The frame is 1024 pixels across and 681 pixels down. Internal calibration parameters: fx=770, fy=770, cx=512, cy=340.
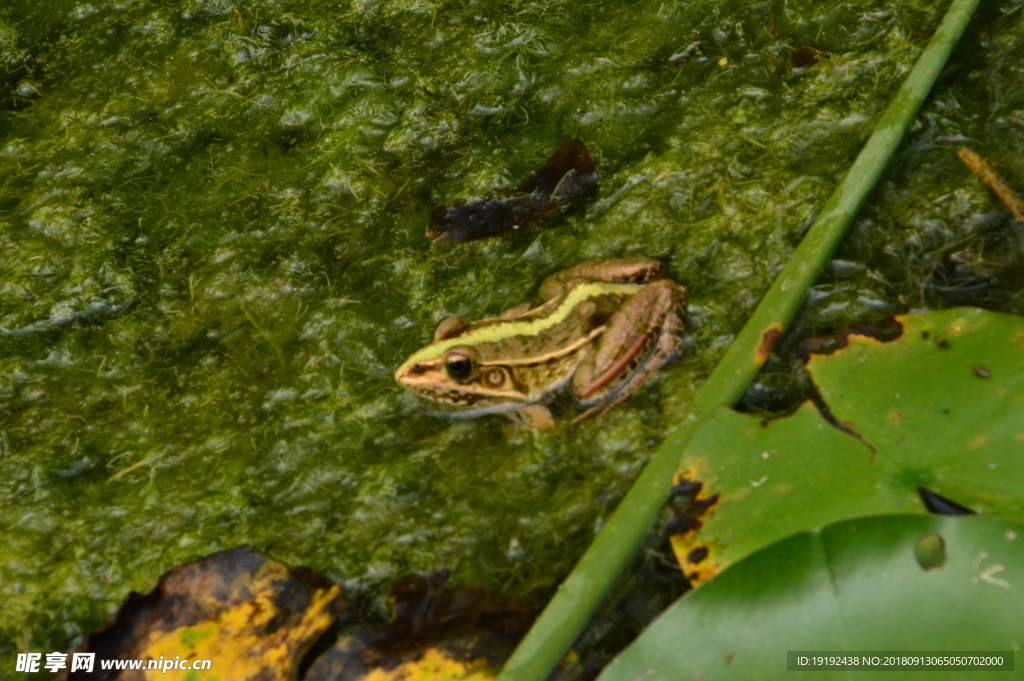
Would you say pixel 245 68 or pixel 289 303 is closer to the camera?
pixel 289 303

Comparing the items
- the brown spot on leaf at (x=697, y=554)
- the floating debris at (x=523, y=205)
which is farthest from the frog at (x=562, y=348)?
the brown spot on leaf at (x=697, y=554)

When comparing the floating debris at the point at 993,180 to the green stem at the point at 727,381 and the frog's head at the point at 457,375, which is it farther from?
the frog's head at the point at 457,375

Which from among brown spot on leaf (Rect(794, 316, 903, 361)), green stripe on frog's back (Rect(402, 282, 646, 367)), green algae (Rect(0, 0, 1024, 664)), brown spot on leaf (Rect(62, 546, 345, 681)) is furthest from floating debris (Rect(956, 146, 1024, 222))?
brown spot on leaf (Rect(62, 546, 345, 681))

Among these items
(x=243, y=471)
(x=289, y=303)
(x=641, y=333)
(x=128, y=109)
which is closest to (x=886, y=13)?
(x=641, y=333)

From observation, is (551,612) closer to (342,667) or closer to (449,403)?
(342,667)

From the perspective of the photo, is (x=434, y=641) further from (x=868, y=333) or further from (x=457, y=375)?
(x=868, y=333)
